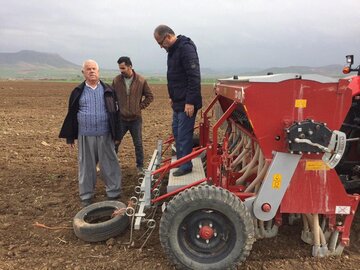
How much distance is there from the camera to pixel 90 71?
4770mm

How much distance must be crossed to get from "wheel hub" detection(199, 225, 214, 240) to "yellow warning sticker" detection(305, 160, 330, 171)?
36.9 inches

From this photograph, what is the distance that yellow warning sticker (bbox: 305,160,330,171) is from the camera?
3268 millimetres

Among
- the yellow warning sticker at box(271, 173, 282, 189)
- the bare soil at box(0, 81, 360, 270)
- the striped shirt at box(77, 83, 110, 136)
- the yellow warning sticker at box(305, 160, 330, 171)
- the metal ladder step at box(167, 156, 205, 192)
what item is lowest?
the bare soil at box(0, 81, 360, 270)

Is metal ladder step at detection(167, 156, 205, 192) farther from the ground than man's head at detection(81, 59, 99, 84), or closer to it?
closer to it

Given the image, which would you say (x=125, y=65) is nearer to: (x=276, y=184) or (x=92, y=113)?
(x=92, y=113)

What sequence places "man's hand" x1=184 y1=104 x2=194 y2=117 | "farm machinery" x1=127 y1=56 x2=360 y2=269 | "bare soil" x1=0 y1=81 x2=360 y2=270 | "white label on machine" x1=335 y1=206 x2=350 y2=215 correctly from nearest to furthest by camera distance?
1. "farm machinery" x1=127 y1=56 x2=360 y2=269
2. "white label on machine" x1=335 y1=206 x2=350 y2=215
3. "bare soil" x1=0 y1=81 x2=360 y2=270
4. "man's hand" x1=184 y1=104 x2=194 y2=117

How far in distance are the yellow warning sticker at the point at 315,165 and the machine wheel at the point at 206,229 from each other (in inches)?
24.6

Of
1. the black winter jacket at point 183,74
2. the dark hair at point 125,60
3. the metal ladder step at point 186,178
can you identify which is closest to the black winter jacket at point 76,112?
the black winter jacket at point 183,74

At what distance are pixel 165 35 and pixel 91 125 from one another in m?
1.43

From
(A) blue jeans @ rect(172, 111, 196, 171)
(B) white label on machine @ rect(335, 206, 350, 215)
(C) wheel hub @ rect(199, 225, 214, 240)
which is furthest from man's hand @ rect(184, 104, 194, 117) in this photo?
(B) white label on machine @ rect(335, 206, 350, 215)

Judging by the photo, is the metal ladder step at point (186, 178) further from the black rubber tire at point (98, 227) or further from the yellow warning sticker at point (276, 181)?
the yellow warning sticker at point (276, 181)

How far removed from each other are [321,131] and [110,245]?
2.27 m

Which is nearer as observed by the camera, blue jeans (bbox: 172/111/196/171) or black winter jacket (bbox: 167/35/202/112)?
black winter jacket (bbox: 167/35/202/112)

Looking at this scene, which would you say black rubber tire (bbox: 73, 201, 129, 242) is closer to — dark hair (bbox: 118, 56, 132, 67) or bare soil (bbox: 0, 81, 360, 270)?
bare soil (bbox: 0, 81, 360, 270)
